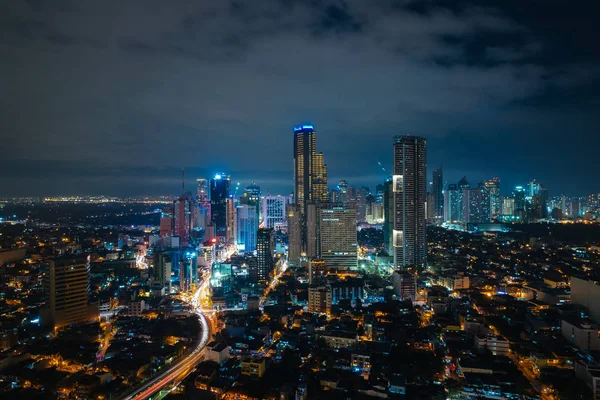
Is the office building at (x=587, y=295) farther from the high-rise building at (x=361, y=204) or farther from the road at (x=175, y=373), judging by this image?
the high-rise building at (x=361, y=204)

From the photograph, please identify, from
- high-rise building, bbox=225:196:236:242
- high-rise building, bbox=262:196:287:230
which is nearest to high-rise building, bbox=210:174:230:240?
high-rise building, bbox=225:196:236:242

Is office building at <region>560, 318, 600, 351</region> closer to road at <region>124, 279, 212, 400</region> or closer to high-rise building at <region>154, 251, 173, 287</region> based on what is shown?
road at <region>124, 279, 212, 400</region>

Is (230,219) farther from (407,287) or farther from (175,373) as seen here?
→ (175,373)

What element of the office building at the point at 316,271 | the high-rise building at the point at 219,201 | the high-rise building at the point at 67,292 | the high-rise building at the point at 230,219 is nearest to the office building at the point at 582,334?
the office building at the point at 316,271

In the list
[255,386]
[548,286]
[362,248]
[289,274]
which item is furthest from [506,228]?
[255,386]

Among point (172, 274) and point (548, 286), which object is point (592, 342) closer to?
point (548, 286)

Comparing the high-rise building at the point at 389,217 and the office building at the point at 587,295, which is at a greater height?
the high-rise building at the point at 389,217
